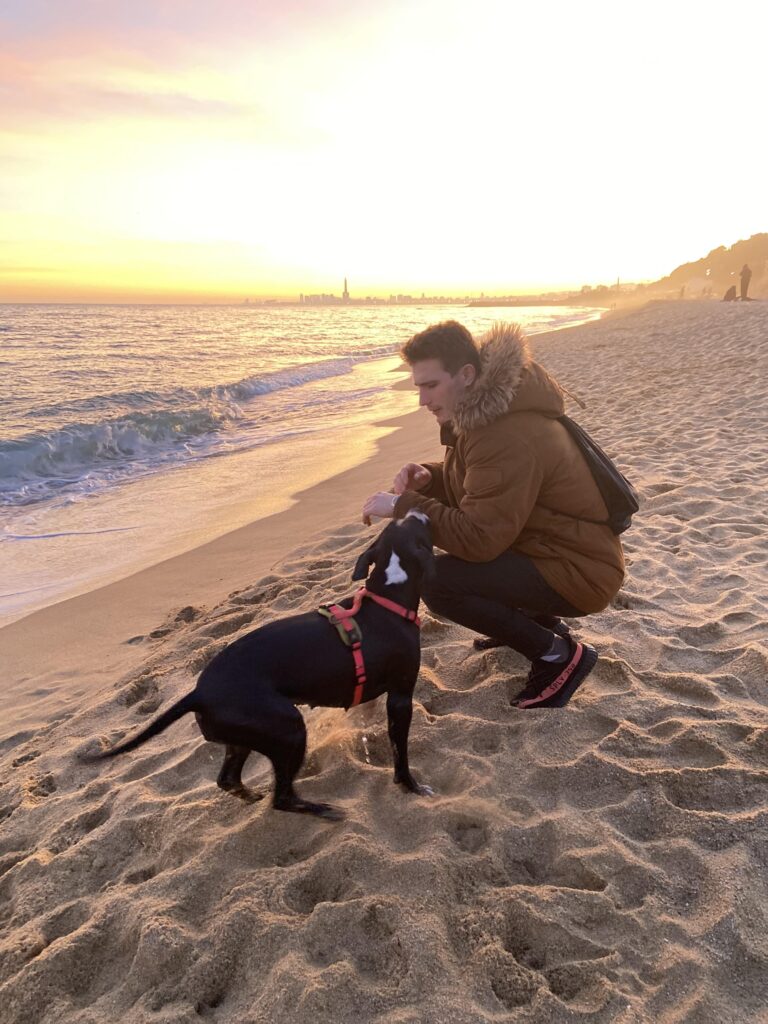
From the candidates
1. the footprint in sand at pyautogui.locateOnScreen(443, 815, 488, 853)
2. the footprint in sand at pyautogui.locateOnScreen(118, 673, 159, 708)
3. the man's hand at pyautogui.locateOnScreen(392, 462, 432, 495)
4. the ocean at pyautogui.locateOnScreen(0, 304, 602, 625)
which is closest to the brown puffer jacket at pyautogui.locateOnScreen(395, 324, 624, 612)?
the man's hand at pyautogui.locateOnScreen(392, 462, 432, 495)

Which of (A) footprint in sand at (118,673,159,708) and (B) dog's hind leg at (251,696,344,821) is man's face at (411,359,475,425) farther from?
(A) footprint in sand at (118,673,159,708)

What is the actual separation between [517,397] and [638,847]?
1695mm

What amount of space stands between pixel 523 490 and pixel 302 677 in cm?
115

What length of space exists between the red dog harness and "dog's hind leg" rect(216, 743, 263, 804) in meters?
0.47

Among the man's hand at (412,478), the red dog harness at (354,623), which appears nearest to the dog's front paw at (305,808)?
the red dog harness at (354,623)

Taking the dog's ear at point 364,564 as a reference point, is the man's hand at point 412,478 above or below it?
above

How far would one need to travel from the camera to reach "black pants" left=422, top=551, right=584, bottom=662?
2.85 m

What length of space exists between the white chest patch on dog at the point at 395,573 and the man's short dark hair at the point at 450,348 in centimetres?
89

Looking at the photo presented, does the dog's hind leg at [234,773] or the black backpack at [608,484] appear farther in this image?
the black backpack at [608,484]

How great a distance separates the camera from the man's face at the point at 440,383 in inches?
108

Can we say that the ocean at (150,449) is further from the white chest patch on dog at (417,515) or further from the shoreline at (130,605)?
the white chest patch on dog at (417,515)

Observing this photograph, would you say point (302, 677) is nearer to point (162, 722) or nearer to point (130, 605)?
point (162, 722)

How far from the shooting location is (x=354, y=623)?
7.62 feet

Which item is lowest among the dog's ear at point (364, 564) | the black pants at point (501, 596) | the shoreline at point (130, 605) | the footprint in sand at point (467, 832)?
the shoreline at point (130, 605)
